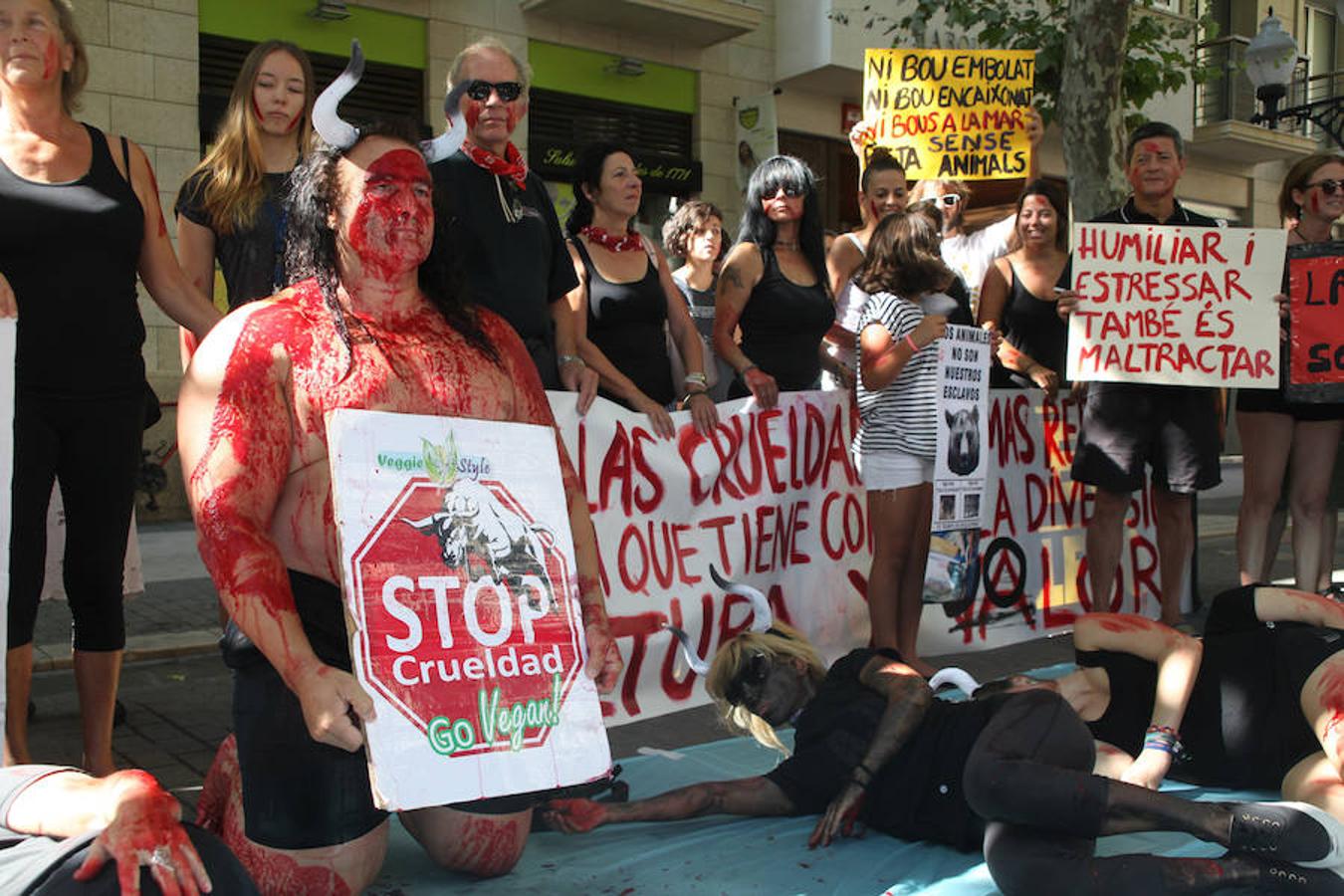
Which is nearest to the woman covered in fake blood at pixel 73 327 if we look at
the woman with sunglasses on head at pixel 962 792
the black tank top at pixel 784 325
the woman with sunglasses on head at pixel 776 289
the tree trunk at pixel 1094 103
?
the woman with sunglasses on head at pixel 962 792

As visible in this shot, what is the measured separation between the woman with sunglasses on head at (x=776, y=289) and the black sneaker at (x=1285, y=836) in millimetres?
2466

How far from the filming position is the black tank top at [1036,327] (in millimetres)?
5426

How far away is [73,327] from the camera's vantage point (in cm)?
302

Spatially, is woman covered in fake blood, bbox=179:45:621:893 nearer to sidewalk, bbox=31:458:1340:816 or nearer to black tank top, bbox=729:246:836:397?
sidewalk, bbox=31:458:1340:816

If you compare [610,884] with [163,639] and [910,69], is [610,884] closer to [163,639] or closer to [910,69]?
[163,639]

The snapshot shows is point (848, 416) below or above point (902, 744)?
above

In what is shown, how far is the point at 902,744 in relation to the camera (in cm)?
298

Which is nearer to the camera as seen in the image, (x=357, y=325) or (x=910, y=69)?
(x=357, y=325)

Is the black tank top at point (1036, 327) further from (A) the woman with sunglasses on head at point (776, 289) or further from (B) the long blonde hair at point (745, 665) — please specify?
(B) the long blonde hair at point (745, 665)

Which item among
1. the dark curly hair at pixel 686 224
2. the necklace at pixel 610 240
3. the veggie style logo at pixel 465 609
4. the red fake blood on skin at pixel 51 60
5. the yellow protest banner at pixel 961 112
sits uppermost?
the yellow protest banner at pixel 961 112

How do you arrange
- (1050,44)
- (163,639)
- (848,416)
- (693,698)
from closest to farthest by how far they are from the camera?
1. (693,698)
2. (848,416)
3. (163,639)
4. (1050,44)

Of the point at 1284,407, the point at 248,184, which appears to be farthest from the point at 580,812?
the point at 1284,407

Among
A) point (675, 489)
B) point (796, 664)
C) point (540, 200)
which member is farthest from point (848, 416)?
point (796, 664)

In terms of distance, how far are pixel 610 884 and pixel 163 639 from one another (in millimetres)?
3258
